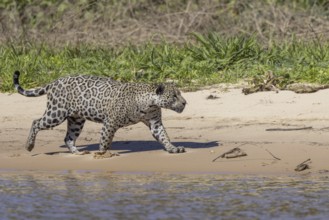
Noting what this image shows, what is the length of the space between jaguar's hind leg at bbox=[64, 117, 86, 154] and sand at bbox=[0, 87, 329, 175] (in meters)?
0.10

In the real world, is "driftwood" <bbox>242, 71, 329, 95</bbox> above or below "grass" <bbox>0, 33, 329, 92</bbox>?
below

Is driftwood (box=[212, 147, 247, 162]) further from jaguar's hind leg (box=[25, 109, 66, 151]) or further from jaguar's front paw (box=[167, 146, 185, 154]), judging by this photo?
jaguar's hind leg (box=[25, 109, 66, 151])

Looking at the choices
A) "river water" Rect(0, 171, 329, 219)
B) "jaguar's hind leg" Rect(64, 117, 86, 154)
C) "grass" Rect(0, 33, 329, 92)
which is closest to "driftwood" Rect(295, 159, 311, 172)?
"river water" Rect(0, 171, 329, 219)

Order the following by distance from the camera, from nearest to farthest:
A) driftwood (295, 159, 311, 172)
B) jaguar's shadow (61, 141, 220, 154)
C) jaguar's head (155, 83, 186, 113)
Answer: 1. driftwood (295, 159, 311, 172)
2. jaguar's head (155, 83, 186, 113)
3. jaguar's shadow (61, 141, 220, 154)

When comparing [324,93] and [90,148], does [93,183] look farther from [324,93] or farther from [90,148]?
[324,93]

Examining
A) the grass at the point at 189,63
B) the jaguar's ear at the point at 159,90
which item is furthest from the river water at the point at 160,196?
the grass at the point at 189,63

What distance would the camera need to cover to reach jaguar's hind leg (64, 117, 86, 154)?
10.5m

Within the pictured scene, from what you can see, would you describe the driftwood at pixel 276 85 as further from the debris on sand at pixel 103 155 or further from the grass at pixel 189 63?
the debris on sand at pixel 103 155

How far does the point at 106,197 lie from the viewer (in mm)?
8359

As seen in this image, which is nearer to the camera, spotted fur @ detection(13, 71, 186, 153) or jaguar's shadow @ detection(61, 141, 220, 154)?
spotted fur @ detection(13, 71, 186, 153)

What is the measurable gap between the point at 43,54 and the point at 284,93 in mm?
4325

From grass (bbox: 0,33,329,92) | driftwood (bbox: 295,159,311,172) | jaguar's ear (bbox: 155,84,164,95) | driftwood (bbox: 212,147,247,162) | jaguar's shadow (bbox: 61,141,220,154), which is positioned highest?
jaguar's ear (bbox: 155,84,164,95)

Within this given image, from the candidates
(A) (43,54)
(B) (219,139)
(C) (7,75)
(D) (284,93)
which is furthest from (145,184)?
(A) (43,54)

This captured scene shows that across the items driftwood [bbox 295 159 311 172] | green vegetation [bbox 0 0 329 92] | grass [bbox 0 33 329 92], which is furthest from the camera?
green vegetation [bbox 0 0 329 92]
